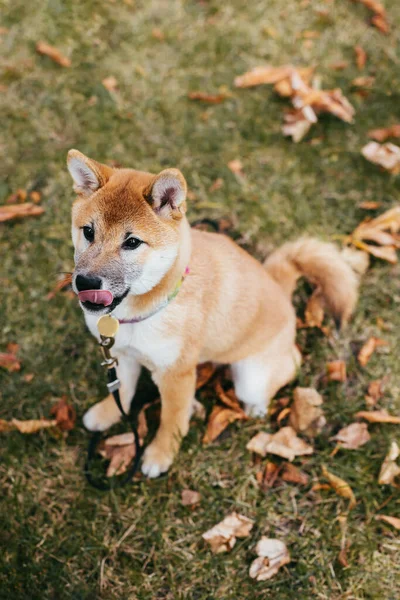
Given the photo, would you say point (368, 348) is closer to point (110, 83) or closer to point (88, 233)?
point (88, 233)

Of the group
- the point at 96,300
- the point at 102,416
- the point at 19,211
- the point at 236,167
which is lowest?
the point at 102,416

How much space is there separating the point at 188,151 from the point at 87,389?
6.98ft

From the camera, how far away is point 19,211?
148 inches

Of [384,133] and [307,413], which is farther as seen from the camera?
[384,133]

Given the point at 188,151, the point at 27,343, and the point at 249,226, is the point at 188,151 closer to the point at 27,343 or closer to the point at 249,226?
the point at 249,226

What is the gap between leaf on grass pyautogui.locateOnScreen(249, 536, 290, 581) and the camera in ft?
8.43

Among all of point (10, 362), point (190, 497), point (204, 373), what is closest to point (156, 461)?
point (190, 497)

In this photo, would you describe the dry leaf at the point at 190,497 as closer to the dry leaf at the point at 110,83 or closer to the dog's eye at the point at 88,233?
the dog's eye at the point at 88,233

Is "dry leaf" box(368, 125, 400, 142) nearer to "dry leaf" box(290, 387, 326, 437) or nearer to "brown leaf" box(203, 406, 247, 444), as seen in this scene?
"dry leaf" box(290, 387, 326, 437)

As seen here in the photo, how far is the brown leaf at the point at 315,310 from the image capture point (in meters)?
3.40

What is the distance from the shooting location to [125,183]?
2.13m

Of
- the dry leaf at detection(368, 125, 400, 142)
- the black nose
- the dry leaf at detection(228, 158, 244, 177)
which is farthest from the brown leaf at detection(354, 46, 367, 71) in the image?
the black nose

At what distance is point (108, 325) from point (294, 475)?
4.78 ft

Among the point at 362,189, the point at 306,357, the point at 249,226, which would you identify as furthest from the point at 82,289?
the point at 362,189
